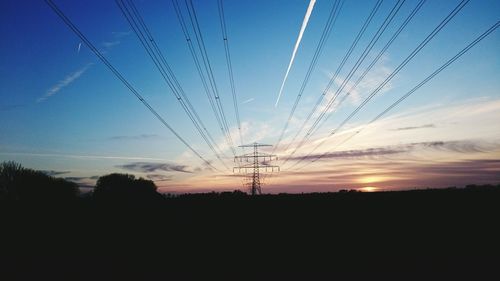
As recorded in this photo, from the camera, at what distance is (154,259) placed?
15.2 meters

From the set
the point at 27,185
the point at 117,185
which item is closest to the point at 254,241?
the point at 27,185

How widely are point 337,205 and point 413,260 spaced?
1268cm

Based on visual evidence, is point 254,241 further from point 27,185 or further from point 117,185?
point 117,185

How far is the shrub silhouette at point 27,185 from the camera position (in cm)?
4774

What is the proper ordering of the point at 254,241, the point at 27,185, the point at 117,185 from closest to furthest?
the point at 254,241 < the point at 27,185 < the point at 117,185

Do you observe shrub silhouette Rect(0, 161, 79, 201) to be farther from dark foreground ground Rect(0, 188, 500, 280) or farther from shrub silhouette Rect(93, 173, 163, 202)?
dark foreground ground Rect(0, 188, 500, 280)

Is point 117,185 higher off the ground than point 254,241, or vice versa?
point 117,185

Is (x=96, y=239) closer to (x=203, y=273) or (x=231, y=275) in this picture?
(x=203, y=273)

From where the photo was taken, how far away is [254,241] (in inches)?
691

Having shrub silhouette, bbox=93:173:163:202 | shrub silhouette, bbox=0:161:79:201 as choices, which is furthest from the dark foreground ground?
shrub silhouette, bbox=93:173:163:202

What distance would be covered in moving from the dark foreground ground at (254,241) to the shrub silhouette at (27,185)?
2891 cm

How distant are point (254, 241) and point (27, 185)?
182ft

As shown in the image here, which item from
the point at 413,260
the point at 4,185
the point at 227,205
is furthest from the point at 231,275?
the point at 4,185

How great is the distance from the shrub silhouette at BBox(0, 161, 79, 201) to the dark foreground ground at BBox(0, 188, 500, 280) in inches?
1138
